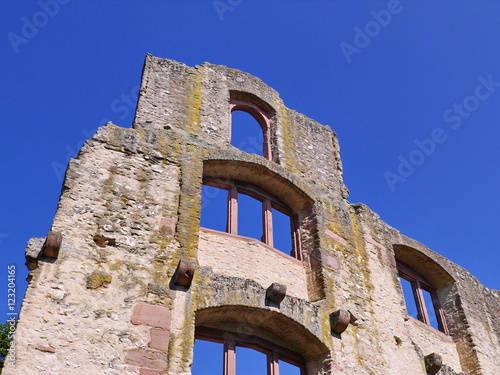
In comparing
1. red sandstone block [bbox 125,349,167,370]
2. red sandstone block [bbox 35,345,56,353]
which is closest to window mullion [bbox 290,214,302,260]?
red sandstone block [bbox 125,349,167,370]

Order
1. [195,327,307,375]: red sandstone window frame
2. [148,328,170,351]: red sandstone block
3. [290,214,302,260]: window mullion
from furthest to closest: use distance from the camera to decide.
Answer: [290,214,302,260]: window mullion, [195,327,307,375]: red sandstone window frame, [148,328,170,351]: red sandstone block

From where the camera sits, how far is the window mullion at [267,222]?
1098 centimetres

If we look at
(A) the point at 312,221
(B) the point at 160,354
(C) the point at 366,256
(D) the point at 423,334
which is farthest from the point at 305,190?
(B) the point at 160,354

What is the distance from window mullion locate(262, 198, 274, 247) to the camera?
11.0 meters

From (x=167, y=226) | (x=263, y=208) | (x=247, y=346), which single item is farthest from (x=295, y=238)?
(x=167, y=226)

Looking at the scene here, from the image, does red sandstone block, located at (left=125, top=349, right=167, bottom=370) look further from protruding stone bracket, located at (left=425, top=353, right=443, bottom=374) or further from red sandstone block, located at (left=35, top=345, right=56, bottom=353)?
protruding stone bracket, located at (left=425, top=353, right=443, bottom=374)

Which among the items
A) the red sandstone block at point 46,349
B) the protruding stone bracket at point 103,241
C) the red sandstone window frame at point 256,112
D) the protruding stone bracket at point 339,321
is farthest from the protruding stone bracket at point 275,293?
the red sandstone window frame at point 256,112

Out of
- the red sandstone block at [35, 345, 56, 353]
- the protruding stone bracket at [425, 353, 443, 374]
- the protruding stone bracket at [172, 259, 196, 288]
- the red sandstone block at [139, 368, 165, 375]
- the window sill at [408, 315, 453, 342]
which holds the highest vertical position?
the window sill at [408, 315, 453, 342]

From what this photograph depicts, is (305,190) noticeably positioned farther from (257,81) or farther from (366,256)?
(257,81)

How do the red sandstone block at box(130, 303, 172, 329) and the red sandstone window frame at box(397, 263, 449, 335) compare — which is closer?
Answer: the red sandstone block at box(130, 303, 172, 329)

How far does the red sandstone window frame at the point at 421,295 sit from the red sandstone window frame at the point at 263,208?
354cm

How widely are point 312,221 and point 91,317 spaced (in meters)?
5.10

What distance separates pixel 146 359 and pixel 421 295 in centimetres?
806

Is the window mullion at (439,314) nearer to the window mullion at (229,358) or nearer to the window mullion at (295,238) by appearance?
the window mullion at (295,238)
